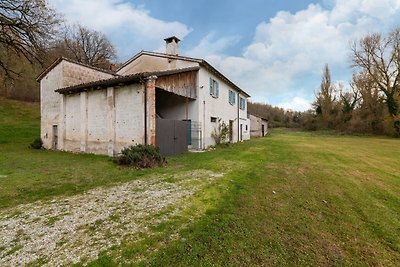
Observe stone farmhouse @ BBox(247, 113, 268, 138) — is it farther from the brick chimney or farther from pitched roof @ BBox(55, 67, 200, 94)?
pitched roof @ BBox(55, 67, 200, 94)

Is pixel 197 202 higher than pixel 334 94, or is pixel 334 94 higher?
pixel 334 94

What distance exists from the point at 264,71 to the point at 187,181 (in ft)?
68.0

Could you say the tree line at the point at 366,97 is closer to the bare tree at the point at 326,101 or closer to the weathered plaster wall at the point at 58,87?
the bare tree at the point at 326,101

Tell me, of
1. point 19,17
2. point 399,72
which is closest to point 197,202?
point 19,17

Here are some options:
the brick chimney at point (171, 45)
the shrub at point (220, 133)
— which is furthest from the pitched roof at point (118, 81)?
the shrub at point (220, 133)

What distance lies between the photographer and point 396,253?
3.38m

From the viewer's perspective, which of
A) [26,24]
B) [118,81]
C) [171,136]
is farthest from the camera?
[26,24]

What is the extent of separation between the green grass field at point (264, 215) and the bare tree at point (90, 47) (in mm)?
31708

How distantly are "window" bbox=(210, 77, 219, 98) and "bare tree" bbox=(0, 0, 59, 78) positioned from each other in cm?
1378

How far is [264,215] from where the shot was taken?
454 centimetres

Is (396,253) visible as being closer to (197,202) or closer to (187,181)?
(197,202)

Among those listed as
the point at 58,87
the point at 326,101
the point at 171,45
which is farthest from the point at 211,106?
the point at 326,101

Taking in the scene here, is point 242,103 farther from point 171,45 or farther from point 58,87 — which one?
point 58,87

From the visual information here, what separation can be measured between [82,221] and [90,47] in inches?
1556
